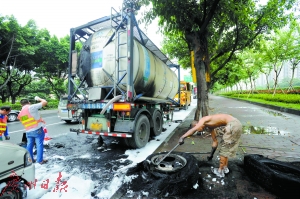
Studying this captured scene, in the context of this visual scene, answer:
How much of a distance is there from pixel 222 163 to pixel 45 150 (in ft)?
15.2

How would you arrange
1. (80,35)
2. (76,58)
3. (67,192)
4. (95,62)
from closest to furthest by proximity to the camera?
(67,192), (95,62), (76,58), (80,35)

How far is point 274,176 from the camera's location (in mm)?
2520

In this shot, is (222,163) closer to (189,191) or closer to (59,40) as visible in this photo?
(189,191)

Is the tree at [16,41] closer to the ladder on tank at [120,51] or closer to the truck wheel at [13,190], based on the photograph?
the ladder on tank at [120,51]

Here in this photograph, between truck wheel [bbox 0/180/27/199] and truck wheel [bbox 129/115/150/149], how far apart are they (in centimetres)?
266

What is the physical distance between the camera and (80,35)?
5.47m

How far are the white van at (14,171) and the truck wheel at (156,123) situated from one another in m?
3.93

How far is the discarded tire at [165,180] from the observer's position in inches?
101

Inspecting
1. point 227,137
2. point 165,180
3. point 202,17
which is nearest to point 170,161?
point 165,180

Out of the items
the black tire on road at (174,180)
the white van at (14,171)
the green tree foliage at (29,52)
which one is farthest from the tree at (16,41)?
the black tire on road at (174,180)

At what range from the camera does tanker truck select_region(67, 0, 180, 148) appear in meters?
4.24

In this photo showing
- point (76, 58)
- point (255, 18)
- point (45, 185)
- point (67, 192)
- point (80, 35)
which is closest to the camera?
point (67, 192)

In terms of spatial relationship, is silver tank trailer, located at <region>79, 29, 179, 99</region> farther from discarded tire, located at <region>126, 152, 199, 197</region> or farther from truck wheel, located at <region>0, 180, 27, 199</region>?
truck wheel, located at <region>0, 180, 27, 199</region>

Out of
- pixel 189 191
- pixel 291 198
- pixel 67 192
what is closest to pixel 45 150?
pixel 67 192
